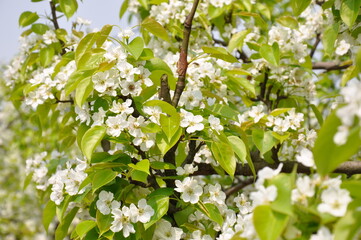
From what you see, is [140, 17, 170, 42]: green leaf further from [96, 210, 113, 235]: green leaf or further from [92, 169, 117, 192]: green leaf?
[96, 210, 113, 235]: green leaf

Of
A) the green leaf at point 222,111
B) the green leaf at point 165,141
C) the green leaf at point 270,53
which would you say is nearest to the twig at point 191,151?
the green leaf at point 222,111

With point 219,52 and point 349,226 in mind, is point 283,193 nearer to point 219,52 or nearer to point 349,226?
point 349,226

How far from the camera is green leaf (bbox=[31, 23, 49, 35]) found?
2.68 metres

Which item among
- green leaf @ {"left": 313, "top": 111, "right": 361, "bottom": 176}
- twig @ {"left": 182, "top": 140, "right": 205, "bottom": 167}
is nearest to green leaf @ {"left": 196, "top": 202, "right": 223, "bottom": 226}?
twig @ {"left": 182, "top": 140, "right": 205, "bottom": 167}

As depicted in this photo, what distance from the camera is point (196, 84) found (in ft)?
7.10

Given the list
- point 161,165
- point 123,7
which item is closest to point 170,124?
point 161,165

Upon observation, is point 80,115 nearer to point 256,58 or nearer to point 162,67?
point 162,67

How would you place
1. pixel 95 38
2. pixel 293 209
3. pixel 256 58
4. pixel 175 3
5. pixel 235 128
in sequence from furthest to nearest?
pixel 175 3 < pixel 256 58 < pixel 235 128 < pixel 95 38 < pixel 293 209

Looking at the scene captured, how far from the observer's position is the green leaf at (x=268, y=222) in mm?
901

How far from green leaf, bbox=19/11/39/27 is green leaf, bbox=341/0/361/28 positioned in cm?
181

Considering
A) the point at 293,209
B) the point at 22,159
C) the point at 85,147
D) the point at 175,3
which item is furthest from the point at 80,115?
the point at 22,159

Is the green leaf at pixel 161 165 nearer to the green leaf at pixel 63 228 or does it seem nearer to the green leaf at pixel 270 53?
the green leaf at pixel 63 228

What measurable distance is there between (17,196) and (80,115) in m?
5.82

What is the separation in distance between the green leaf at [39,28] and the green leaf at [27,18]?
0.04 metres
